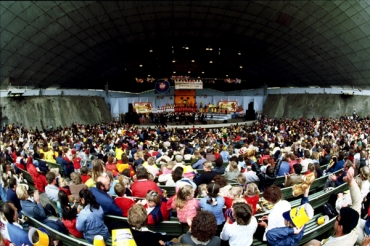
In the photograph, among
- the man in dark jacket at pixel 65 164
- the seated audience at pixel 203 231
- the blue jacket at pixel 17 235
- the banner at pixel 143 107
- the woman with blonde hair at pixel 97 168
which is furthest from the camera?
the banner at pixel 143 107

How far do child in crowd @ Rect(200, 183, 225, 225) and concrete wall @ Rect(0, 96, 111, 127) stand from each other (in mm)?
24825

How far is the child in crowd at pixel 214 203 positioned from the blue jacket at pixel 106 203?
1.36m

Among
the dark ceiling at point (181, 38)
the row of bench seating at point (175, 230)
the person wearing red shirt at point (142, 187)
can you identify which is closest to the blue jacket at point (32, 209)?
the row of bench seating at point (175, 230)

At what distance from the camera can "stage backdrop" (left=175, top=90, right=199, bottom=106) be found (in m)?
45.1

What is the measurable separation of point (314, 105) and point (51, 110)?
1256 inches

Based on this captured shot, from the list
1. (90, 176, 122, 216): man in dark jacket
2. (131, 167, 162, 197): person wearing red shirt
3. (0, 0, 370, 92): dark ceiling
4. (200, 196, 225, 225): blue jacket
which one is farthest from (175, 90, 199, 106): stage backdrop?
(200, 196, 225, 225): blue jacket

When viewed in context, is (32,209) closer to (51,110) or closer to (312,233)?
(312,233)

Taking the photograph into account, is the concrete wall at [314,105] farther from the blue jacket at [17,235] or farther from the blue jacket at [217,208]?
the blue jacket at [17,235]

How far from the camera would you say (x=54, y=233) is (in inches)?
150

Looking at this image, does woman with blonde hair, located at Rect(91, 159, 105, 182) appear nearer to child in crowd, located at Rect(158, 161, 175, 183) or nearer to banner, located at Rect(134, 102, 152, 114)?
child in crowd, located at Rect(158, 161, 175, 183)

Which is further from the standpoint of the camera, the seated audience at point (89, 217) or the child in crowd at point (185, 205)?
the child in crowd at point (185, 205)

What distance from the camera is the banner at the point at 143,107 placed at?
39.6m

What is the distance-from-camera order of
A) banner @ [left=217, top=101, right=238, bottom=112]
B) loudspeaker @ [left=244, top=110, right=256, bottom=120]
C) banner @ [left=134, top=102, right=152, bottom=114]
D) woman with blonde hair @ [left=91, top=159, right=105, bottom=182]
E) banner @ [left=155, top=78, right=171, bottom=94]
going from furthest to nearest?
banner @ [left=217, top=101, right=238, bottom=112] < banner @ [left=155, top=78, right=171, bottom=94] < banner @ [left=134, top=102, right=152, bottom=114] < loudspeaker @ [left=244, top=110, right=256, bottom=120] < woman with blonde hair @ [left=91, top=159, right=105, bottom=182]

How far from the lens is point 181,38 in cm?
2847
